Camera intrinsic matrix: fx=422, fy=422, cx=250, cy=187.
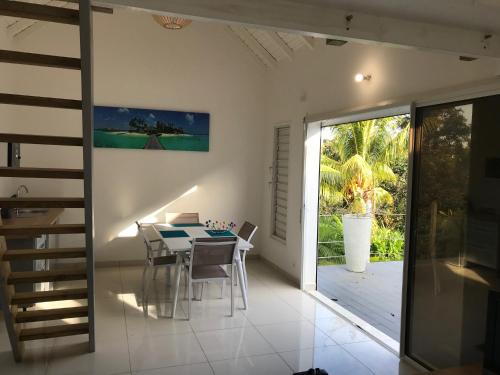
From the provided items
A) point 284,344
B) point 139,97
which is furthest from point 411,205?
point 139,97

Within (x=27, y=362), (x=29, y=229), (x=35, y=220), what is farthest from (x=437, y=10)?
(x=35, y=220)

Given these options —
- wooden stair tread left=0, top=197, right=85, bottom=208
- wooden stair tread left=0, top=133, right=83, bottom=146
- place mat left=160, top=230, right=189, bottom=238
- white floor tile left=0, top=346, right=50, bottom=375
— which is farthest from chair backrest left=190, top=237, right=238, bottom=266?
wooden stair tread left=0, top=133, right=83, bottom=146

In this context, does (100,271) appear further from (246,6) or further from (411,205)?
(246,6)

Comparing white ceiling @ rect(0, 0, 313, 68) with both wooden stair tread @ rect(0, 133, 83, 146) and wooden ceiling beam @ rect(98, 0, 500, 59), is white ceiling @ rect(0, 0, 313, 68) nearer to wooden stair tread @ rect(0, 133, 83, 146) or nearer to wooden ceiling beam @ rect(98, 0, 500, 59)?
wooden ceiling beam @ rect(98, 0, 500, 59)

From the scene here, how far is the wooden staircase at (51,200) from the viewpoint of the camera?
209cm

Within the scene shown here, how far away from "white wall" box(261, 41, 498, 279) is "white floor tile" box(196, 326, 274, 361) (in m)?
1.68

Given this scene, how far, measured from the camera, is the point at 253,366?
330 cm

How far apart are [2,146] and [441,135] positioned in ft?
14.6

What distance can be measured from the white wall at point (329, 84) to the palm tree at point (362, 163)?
1.31m

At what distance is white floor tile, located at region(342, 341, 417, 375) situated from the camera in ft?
10.8

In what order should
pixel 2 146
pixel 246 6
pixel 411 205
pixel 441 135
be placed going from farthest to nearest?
pixel 2 146 → pixel 411 205 → pixel 441 135 → pixel 246 6

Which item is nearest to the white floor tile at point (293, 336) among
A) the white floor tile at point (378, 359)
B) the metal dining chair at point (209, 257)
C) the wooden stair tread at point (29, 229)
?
the white floor tile at point (378, 359)

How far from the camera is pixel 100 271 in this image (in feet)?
19.2

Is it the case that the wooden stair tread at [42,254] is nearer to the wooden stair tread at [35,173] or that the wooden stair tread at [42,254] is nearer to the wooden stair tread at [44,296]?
the wooden stair tread at [44,296]
